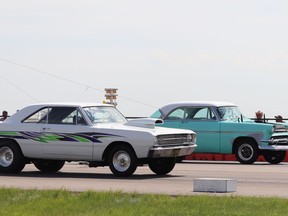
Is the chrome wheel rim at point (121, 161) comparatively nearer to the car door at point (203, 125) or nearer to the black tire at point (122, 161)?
the black tire at point (122, 161)

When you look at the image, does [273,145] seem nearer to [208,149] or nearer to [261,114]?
[208,149]

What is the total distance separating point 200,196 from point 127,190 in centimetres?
205

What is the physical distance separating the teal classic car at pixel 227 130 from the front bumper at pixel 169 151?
5.84 meters

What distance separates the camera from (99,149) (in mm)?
20562

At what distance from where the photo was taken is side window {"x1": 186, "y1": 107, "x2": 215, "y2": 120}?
27.2 meters

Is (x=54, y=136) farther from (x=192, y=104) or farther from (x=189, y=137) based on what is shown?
(x=192, y=104)

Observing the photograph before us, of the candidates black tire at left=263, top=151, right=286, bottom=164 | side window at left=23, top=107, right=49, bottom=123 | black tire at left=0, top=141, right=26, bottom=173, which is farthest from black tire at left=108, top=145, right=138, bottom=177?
black tire at left=263, top=151, right=286, bottom=164

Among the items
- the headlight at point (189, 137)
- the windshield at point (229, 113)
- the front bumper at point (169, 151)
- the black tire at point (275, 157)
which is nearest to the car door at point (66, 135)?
the front bumper at point (169, 151)

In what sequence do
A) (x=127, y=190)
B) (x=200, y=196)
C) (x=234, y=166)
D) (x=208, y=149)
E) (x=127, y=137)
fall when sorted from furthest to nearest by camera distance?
(x=208, y=149) < (x=234, y=166) < (x=127, y=137) < (x=127, y=190) < (x=200, y=196)

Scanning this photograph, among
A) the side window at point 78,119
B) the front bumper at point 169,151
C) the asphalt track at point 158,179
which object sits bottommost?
the asphalt track at point 158,179

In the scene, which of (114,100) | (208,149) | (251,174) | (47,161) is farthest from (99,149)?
(114,100)

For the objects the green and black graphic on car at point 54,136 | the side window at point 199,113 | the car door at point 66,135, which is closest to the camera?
the green and black graphic on car at point 54,136

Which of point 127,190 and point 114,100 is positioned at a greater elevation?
point 114,100

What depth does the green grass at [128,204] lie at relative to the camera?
1355cm
